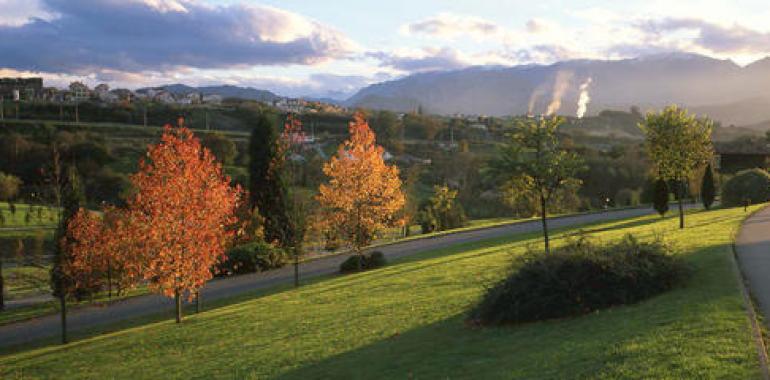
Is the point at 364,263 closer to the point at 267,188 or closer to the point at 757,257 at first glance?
the point at 267,188

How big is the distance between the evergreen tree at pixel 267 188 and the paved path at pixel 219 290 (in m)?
3.21

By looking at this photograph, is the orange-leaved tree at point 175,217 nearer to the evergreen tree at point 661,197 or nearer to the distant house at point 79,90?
the evergreen tree at point 661,197

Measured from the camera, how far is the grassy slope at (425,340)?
8.91 metres

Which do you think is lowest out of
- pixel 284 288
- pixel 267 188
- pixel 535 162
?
pixel 284 288

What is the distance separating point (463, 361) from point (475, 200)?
62.9m

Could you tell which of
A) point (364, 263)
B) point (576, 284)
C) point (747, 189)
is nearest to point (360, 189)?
point (364, 263)

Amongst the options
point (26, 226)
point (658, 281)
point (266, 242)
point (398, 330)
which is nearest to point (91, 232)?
point (398, 330)

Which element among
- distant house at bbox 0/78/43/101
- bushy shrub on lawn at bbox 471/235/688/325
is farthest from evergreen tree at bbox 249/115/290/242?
distant house at bbox 0/78/43/101

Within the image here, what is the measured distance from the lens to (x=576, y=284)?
42.3 feet

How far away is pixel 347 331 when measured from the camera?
1495 cm

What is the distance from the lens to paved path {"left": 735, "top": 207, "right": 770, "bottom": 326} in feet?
40.1

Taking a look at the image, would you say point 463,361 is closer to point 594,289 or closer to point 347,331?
point 594,289

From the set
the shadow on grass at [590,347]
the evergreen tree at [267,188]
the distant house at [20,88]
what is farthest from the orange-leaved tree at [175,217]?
the distant house at [20,88]

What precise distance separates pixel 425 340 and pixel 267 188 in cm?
2615
